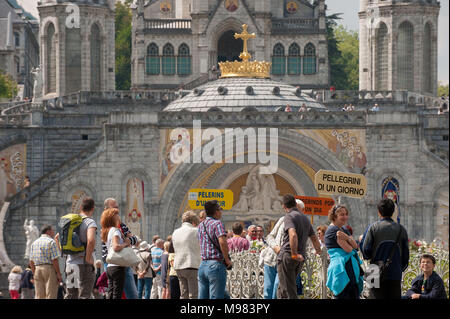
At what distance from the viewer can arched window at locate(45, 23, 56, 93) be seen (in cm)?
6706

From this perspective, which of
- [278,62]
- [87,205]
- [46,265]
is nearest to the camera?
[87,205]

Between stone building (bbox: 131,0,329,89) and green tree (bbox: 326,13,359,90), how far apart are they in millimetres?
9481

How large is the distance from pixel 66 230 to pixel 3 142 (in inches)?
1390

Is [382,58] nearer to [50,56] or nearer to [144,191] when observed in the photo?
[50,56]

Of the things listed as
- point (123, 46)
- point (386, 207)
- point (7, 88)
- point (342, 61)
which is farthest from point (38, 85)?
point (386, 207)

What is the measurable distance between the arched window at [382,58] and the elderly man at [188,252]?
44.4 meters

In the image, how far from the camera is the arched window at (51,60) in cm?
6706

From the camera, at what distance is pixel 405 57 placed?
66.7 metres

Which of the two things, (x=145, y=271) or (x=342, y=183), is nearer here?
(x=342, y=183)

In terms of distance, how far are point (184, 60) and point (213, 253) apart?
54.3 meters

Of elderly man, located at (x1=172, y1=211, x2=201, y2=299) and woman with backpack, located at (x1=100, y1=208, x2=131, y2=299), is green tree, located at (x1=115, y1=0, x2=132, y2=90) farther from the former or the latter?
woman with backpack, located at (x1=100, y1=208, x2=131, y2=299)

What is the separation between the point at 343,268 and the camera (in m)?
21.0

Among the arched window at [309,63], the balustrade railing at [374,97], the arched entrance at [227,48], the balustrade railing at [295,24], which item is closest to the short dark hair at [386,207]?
the balustrade railing at [374,97]

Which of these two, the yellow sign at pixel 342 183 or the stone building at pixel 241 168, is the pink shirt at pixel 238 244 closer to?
the yellow sign at pixel 342 183
